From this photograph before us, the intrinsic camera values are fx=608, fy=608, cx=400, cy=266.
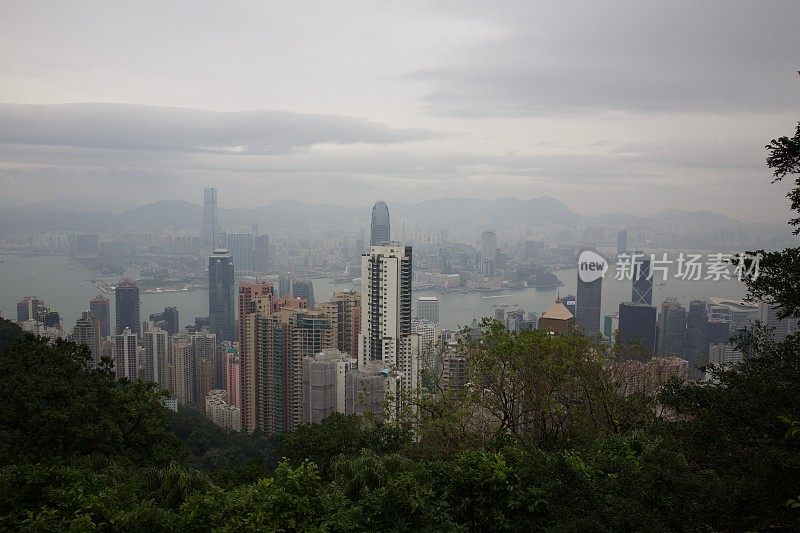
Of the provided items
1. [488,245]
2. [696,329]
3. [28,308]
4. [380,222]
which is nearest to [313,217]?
[380,222]

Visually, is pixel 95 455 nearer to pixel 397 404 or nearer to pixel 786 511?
pixel 397 404

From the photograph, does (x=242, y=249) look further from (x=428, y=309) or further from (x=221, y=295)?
(x=428, y=309)

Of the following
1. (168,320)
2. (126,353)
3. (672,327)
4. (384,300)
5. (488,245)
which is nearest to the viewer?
(672,327)

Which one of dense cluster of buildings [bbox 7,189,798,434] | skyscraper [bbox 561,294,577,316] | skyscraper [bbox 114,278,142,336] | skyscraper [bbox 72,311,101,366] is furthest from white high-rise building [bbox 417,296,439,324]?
skyscraper [bbox 72,311,101,366]

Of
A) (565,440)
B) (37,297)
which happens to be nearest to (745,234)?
(565,440)

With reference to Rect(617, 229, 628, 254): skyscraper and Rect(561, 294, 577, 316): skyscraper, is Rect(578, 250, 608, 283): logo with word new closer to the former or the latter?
Rect(617, 229, 628, 254): skyscraper

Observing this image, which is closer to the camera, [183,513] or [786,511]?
[786,511]
